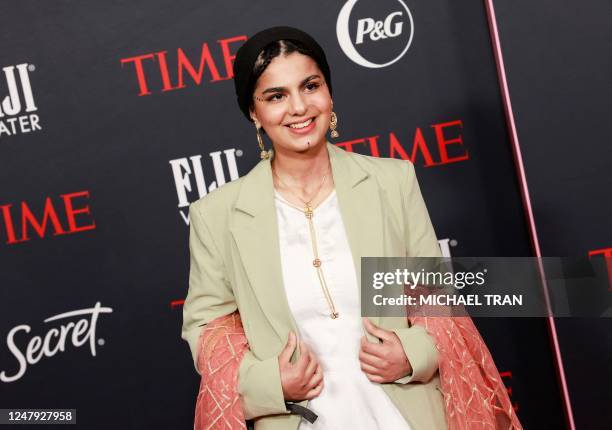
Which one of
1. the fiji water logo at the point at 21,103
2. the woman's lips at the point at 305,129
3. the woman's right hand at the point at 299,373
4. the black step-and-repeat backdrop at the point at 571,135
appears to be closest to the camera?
the woman's right hand at the point at 299,373

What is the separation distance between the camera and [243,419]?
176 cm

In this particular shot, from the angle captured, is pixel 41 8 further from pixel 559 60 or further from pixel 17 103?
pixel 559 60

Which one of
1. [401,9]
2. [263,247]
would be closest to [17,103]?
[401,9]

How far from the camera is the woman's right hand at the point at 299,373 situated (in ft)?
5.59

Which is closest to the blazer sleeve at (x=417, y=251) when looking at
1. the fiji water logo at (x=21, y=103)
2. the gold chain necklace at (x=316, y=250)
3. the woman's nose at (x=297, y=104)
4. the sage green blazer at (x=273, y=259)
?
the sage green blazer at (x=273, y=259)

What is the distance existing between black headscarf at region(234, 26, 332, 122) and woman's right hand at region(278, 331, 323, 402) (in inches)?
23.2

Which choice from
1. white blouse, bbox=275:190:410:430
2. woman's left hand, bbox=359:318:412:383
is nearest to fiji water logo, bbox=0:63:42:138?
white blouse, bbox=275:190:410:430

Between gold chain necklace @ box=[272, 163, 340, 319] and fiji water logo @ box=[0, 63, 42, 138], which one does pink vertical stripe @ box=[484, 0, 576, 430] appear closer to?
gold chain necklace @ box=[272, 163, 340, 319]

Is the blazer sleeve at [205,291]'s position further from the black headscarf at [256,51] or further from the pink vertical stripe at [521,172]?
the pink vertical stripe at [521,172]

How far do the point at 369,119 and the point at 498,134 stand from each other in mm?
538

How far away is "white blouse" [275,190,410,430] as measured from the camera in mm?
1755

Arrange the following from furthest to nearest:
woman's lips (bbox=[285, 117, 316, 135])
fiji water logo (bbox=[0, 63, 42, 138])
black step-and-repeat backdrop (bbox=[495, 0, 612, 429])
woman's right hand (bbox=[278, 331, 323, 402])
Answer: fiji water logo (bbox=[0, 63, 42, 138]) < black step-and-repeat backdrop (bbox=[495, 0, 612, 429]) < woman's lips (bbox=[285, 117, 316, 135]) < woman's right hand (bbox=[278, 331, 323, 402])

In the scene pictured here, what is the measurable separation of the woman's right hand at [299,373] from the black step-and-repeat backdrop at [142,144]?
1547 mm

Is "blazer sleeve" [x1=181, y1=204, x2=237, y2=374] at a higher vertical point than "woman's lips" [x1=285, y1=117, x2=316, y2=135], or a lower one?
lower
